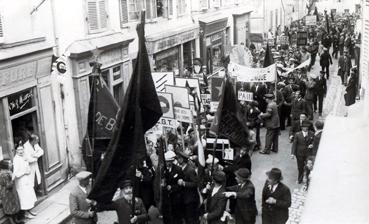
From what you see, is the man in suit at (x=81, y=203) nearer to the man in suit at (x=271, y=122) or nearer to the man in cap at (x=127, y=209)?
the man in cap at (x=127, y=209)

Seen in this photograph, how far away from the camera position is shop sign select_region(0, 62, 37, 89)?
991 centimetres

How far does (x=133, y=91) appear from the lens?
21.1ft

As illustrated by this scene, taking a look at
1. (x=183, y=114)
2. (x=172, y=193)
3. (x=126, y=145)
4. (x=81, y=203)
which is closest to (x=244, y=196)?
(x=172, y=193)

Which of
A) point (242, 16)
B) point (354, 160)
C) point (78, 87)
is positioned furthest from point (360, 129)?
point (242, 16)

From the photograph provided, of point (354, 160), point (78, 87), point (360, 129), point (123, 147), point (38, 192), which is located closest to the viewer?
point (354, 160)

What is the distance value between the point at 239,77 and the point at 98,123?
695cm

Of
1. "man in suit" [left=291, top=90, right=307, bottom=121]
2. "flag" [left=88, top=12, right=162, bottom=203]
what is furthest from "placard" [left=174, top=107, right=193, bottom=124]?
"man in suit" [left=291, top=90, right=307, bottom=121]

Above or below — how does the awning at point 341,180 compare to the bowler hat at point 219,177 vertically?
above

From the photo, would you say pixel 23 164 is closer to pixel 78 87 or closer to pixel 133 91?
pixel 78 87

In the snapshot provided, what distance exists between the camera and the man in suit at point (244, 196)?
24.4ft

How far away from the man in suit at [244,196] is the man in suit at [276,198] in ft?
0.72

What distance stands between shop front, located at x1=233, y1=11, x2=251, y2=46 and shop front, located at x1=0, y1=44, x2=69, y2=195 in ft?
70.7

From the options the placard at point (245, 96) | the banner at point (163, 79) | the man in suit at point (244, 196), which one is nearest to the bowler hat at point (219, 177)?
the man in suit at point (244, 196)

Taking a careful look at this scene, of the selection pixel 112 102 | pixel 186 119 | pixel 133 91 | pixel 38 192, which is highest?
pixel 133 91
